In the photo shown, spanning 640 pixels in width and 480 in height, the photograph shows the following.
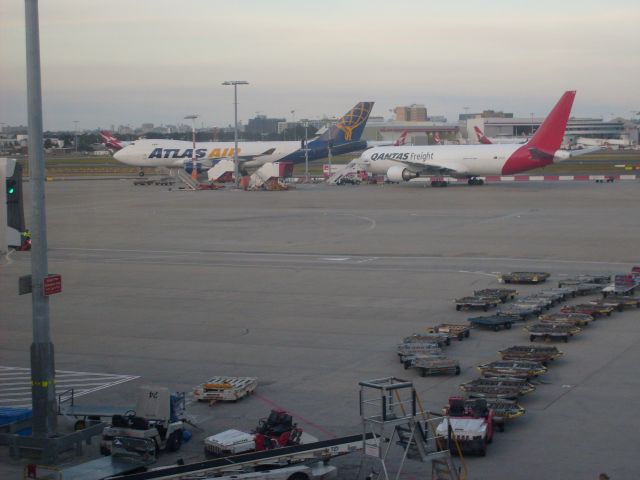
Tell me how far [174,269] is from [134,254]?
6643mm

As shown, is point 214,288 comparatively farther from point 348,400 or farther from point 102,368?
point 348,400

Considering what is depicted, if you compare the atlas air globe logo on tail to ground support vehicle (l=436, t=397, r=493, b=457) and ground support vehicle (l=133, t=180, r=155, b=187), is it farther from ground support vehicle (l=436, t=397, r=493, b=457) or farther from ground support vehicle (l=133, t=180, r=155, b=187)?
ground support vehicle (l=436, t=397, r=493, b=457)

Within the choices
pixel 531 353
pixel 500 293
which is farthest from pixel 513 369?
pixel 500 293

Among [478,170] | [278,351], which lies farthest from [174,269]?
[478,170]

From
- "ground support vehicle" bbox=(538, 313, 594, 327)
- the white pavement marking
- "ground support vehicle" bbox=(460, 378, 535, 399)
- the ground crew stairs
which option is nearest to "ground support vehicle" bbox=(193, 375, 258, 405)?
the white pavement marking

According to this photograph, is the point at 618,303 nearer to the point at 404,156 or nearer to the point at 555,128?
the point at 555,128

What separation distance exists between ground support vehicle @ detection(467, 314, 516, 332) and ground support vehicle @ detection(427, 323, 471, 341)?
0.79m

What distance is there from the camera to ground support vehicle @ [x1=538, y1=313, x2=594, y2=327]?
29.5 metres

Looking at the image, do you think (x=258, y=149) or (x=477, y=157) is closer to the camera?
(x=477, y=157)

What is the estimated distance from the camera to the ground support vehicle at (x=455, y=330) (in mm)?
28309

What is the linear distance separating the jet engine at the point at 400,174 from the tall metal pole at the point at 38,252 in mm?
82577

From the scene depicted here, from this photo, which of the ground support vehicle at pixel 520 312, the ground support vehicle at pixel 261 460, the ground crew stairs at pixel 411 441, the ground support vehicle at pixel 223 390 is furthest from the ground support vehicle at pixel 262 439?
the ground support vehicle at pixel 520 312

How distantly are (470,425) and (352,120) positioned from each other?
107 m

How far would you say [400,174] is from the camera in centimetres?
9956
